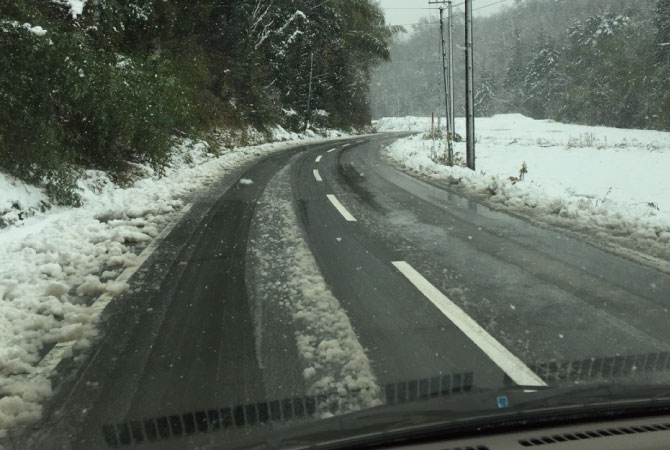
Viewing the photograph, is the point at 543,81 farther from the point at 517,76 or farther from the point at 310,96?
the point at 310,96

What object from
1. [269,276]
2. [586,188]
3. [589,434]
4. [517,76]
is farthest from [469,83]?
[517,76]

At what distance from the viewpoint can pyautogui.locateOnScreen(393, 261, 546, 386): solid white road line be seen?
3.20 m

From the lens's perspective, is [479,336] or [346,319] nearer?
[479,336]

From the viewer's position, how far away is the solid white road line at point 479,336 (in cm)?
320

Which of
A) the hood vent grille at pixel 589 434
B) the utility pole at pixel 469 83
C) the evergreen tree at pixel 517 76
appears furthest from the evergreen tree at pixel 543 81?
the hood vent grille at pixel 589 434

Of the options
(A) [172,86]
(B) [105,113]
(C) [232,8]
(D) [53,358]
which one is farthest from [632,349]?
(C) [232,8]

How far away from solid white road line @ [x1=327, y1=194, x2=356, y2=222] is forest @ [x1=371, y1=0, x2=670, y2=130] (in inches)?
299

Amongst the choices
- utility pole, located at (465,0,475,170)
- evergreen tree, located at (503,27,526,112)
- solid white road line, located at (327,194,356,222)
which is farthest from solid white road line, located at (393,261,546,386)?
evergreen tree, located at (503,27,526,112)

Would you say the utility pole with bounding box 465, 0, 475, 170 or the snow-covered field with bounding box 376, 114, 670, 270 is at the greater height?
the utility pole with bounding box 465, 0, 475, 170

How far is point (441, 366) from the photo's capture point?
3.36 m

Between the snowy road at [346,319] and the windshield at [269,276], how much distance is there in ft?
0.08

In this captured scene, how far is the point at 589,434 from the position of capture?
6.23 feet

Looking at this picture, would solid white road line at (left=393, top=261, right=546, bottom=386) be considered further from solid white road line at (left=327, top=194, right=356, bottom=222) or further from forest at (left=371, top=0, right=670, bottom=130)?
forest at (left=371, top=0, right=670, bottom=130)

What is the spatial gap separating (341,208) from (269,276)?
4.03 metres
